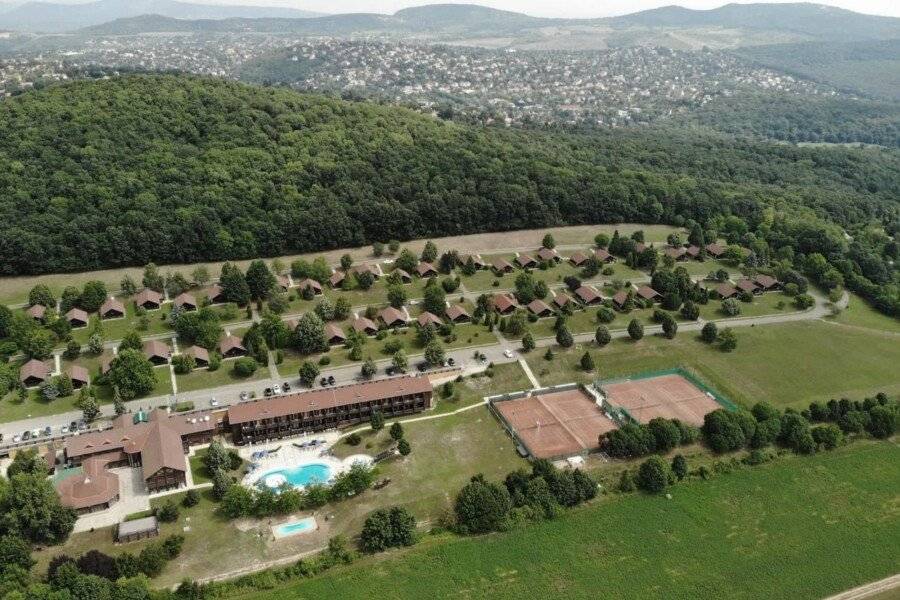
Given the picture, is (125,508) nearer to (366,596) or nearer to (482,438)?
(366,596)

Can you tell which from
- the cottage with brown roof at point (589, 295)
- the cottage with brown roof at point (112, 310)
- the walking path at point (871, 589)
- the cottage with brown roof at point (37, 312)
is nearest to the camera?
the walking path at point (871, 589)

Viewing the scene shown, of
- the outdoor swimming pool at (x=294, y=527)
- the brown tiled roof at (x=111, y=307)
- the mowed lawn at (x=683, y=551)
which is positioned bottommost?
the mowed lawn at (x=683, y=551)

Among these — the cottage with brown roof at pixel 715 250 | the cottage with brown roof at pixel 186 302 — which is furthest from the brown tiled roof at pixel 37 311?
the cottage with brown roof at pixel 715 250

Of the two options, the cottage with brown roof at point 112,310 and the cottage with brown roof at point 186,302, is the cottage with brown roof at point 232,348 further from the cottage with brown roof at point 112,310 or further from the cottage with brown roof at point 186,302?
the cottage with brown roof at point 112,310

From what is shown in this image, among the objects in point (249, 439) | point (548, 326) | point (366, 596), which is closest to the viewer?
point (366, 596)

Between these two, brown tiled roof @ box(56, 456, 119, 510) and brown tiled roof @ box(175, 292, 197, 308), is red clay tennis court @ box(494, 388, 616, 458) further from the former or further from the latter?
brown tiled roof @ box(175, 292, 197, 308)

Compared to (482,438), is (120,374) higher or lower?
higher

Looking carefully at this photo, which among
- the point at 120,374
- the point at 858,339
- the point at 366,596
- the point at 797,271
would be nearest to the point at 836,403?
the point at 858,339

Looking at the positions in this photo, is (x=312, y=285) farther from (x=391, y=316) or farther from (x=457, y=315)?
(x=457, y=315)
